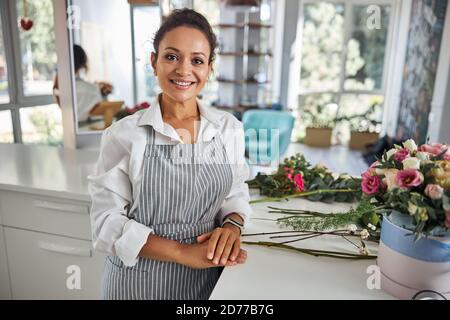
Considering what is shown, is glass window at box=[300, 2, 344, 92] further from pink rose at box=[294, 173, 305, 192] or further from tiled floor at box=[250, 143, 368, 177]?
pink rose at box=[294, 173, 305, 192]

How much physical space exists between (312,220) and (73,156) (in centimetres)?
136

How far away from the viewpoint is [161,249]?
90cm

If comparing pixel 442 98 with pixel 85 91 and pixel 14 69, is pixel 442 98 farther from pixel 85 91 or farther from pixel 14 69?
pixel 14 69

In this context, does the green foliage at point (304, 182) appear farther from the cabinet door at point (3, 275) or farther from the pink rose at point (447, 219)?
the cabinet door at point (3, 275)

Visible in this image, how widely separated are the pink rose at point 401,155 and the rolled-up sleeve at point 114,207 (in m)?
0.60

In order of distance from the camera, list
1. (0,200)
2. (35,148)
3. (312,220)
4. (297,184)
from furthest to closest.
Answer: (35,148) < (0,200) < (297,184) < (312,220)

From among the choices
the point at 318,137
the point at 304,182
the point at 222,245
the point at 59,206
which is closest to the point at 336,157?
the point at 318,137

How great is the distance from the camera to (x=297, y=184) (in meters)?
1.36

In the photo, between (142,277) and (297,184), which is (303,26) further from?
(142,277)

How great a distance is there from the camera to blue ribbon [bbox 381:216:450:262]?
0.75 meters

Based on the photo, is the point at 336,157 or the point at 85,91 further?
the point at 336,157

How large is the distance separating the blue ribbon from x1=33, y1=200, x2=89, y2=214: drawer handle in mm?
1138

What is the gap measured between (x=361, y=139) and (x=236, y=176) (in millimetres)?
5511

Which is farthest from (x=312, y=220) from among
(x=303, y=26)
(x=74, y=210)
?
(x=303, y=26)
